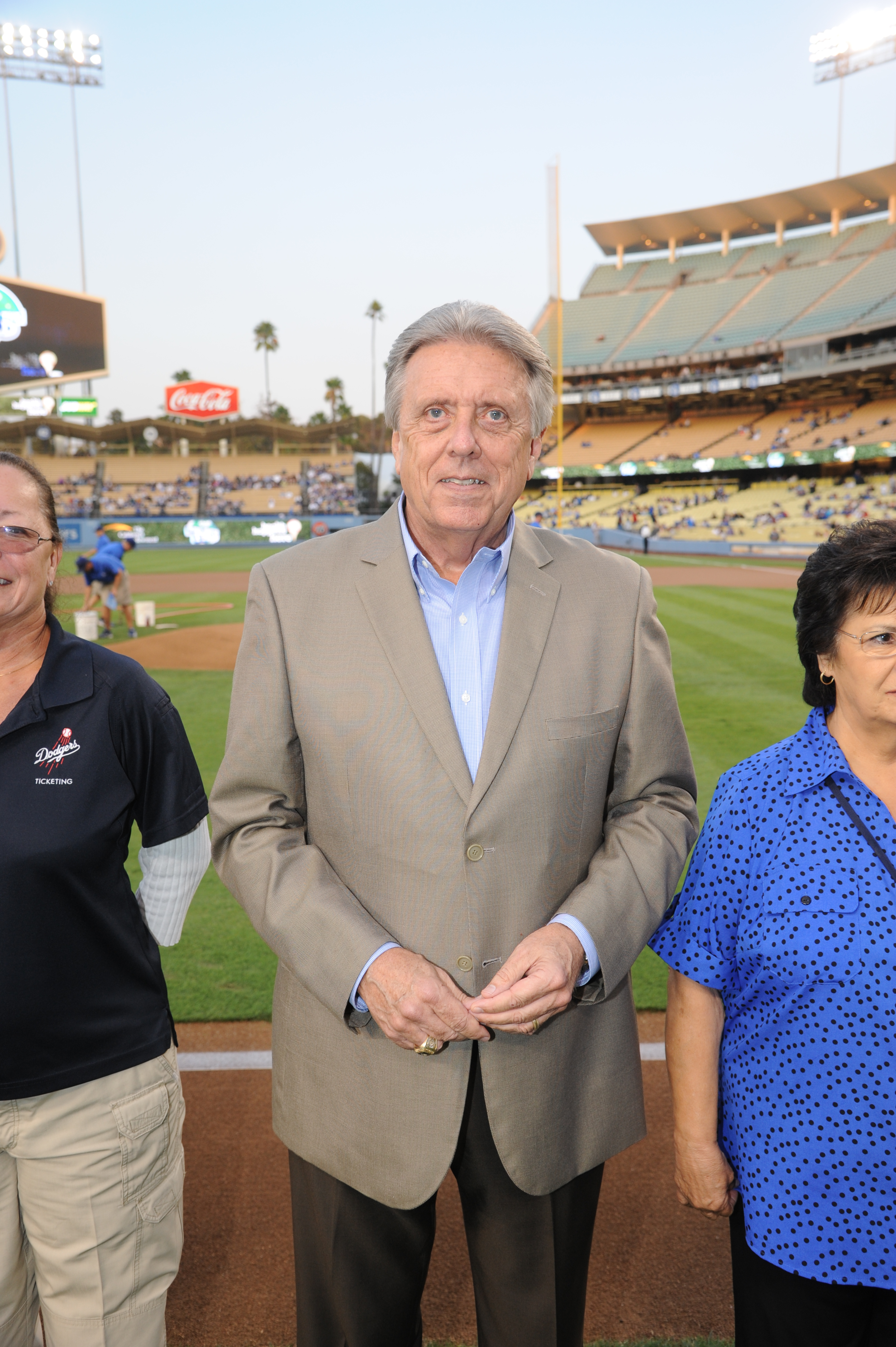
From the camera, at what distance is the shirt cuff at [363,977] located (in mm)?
1897

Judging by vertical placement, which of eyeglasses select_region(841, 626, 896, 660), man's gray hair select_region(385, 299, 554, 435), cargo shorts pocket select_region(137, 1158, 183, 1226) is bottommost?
cargo shorts pocket select_region(137, 1158, 183, 1226)

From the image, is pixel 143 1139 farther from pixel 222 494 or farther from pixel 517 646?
pixel 222 494

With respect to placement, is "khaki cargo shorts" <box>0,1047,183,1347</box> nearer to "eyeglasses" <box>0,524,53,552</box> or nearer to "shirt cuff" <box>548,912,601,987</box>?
"shirt cuff" <box>548,912,601,987</box>

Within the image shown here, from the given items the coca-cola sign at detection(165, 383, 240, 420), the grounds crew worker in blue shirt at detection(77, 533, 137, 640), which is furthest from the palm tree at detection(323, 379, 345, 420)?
the grounds crew worker in blue shirt at detection(77, 533, 137, 640)

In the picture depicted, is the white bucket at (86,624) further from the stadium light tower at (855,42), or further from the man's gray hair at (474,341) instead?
the stadium light tower at (855,42)

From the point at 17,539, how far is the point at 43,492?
0.66ft

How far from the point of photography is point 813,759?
1.95 meters

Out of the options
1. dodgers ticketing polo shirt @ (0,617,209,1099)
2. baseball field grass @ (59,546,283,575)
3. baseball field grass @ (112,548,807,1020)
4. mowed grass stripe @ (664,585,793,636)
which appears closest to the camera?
dodgers ticketing polo shirt @ (0,617,209,1099)

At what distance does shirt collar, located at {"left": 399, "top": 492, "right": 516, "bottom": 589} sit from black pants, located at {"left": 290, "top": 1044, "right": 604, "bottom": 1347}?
1.17 m

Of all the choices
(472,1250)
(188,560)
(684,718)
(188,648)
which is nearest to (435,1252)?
(472,1250)

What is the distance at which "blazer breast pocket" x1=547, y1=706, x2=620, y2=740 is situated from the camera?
6.78 ft

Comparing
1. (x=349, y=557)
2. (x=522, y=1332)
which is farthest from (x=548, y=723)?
(x=522, y=1332)

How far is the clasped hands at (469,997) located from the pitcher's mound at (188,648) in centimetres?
1178

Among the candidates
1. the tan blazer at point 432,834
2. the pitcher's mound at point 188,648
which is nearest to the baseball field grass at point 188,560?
the pitcher's mound at point 188,648
